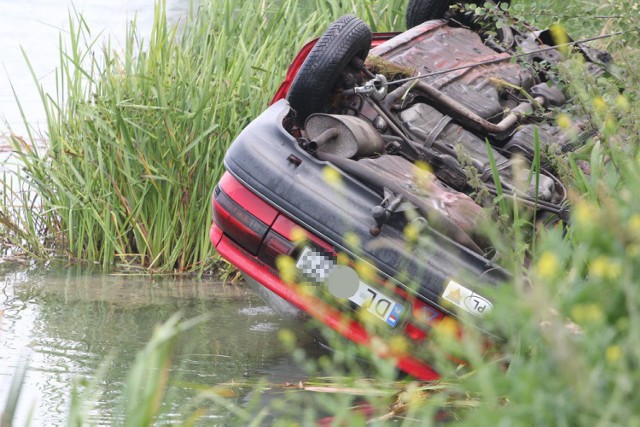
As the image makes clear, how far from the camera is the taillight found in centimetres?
427

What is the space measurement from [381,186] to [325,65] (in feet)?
2.32

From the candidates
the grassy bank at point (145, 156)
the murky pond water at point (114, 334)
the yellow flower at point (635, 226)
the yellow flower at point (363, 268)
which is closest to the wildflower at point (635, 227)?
the yellow flower at point (635, 226)

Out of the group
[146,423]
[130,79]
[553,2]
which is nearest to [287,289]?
[146,423]

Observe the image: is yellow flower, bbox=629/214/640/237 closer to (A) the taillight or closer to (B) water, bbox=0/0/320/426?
(B) water, bbox=0/0/320/426

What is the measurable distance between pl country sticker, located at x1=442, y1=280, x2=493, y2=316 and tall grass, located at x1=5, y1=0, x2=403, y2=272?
2478mm

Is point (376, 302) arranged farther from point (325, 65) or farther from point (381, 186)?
point (325, 65)

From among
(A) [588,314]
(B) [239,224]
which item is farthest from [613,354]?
(B) [239,224]

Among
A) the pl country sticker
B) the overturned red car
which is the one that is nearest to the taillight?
the overturned red car

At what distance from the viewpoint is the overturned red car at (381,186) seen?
3967 mm

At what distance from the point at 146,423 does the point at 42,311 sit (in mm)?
3248

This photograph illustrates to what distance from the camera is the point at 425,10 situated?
6223 mm

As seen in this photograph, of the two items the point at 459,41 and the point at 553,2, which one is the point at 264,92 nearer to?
the point at 459,41

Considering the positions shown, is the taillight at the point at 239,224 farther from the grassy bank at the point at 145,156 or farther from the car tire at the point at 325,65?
the grassy bank at the point at 145,156

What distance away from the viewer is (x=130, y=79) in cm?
649
